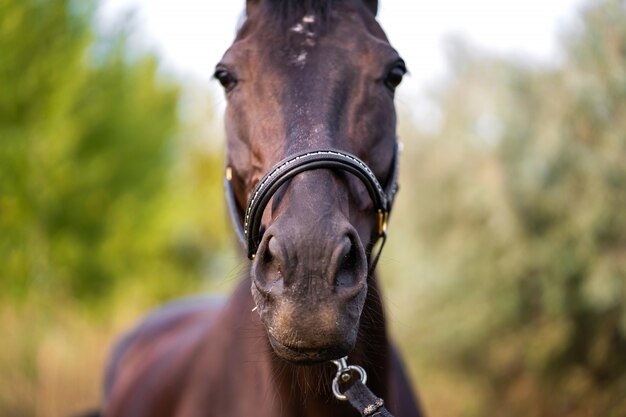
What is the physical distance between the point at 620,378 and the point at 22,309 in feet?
24.2

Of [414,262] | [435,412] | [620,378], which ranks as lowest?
[435,412]

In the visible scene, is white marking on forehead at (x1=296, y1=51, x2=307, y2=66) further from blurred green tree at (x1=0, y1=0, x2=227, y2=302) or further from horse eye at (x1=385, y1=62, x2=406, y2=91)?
blurred green tree at (x1=0, y1=0, x2=227, y2=302)

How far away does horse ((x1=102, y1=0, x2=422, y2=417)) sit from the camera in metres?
1.68

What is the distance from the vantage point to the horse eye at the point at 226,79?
7.60 feet

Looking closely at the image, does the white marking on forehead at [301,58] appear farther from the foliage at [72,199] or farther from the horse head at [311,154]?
the foliage at [72,199]

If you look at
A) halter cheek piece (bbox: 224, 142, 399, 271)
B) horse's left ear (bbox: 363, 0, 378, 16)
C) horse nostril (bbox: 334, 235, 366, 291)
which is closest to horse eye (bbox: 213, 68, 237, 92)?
halter cheek piece (bbox: 224, 142, 399, 271)

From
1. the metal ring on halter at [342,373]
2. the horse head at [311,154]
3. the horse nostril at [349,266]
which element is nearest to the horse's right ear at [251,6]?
the horse head at [311,154]

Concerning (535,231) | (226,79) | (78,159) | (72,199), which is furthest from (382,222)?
(78,159)

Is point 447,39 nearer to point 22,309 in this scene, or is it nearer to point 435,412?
point 435,412

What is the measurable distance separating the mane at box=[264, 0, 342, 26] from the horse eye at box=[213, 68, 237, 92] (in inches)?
10.4

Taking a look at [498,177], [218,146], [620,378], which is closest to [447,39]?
[498,177]

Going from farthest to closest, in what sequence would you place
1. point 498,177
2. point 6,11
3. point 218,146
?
point 218,146 < point 6,11 < point 498,177

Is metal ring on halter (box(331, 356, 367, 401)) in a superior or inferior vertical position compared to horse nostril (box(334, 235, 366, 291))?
inferior

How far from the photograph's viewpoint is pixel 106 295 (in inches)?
481
